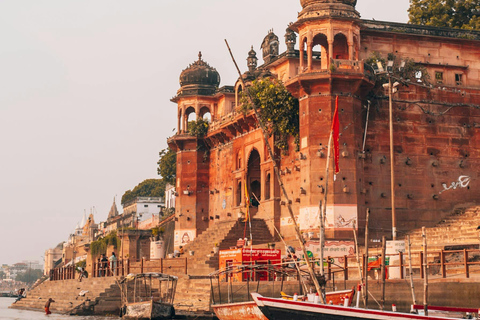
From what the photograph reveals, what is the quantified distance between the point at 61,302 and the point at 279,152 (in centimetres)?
1344

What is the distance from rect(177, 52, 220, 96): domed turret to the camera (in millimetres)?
50656

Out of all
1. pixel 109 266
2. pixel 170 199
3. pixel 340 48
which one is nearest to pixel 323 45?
pixel 340 48

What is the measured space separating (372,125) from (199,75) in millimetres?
17177

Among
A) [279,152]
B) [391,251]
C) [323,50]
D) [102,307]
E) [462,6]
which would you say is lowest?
[102,307]

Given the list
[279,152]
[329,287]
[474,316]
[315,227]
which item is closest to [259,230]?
[279,152]

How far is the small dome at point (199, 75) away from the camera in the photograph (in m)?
50.9

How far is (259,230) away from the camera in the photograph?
40719 mm

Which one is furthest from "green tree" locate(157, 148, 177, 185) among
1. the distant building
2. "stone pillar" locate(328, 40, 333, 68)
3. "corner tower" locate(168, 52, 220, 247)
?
the distant building

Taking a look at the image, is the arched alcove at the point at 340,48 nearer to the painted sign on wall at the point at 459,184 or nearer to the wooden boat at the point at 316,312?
the painted sign on wall at the point at 459,184

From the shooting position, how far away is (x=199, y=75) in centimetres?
5097

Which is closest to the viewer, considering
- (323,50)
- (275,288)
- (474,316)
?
(474,316)

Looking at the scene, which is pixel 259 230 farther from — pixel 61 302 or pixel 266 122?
pixel 61 302

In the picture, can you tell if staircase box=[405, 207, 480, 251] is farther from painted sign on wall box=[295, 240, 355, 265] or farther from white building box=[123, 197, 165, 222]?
white building box=[123, 197, 165, 222]

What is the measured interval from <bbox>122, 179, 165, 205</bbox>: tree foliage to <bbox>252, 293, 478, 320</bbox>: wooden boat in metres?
88.2
